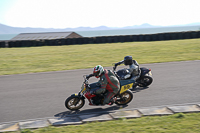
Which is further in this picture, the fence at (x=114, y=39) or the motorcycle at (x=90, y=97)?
the fence at (x=114, y=39)

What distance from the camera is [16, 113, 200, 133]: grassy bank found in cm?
569

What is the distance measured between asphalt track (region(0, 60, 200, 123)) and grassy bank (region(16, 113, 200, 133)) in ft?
4.51

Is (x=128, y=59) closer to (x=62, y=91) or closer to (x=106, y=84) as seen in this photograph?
(x=106, y=84)

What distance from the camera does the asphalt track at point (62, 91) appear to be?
25.9 ft

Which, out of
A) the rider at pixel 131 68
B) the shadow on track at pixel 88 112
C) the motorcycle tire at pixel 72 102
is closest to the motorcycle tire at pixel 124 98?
the shadow on track at pixel 88 112

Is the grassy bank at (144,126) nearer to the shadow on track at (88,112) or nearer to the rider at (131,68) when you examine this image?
the shadow on track at (88,112)

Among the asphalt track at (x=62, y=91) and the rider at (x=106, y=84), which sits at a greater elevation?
the rider at (x=106, y=84)

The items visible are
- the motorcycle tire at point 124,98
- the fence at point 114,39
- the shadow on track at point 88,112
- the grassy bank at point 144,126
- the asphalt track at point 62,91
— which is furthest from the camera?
the fence at point 114,39

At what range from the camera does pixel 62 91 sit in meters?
10.2

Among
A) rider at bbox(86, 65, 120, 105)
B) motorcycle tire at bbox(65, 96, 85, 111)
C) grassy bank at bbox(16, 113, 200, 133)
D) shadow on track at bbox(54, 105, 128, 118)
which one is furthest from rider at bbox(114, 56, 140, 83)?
grassy bank at bbox(16, 113, 200, 133)

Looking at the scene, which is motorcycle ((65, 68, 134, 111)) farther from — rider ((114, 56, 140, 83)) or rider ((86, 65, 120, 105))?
rider ((114, 56, 140, 83))

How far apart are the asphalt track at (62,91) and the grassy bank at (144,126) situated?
138 centimetres

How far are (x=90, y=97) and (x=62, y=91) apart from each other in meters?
2.61

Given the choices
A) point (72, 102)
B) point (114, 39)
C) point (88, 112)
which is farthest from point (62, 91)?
point (114, 39)
